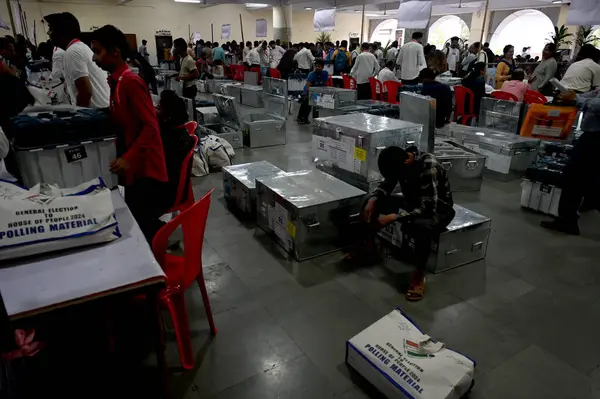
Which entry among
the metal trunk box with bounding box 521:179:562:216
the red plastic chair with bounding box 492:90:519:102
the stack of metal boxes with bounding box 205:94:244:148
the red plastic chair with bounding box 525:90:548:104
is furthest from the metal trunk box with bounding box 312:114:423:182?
the red plastic chair with bounding box 492:90:519:102

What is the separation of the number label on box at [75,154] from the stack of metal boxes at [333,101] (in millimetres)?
4832

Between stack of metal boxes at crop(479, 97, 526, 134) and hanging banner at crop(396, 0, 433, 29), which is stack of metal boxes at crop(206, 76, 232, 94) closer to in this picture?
hanging banner at crop(396, 0, 433, 29)

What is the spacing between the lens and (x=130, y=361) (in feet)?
6.54

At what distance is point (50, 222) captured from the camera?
1419 millimetres

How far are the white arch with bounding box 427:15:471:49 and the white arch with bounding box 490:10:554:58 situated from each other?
1484mm

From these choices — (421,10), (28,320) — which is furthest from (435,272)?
(421,10)

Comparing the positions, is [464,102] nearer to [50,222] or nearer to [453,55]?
[453,55]

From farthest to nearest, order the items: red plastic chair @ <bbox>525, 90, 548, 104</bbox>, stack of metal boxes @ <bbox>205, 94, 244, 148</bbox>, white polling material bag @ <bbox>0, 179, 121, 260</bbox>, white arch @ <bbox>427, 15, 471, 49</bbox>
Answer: white arch @ <bbox>427, 15, 471, 49</bbox> < stack of metal boxes @ <bbox>205, 94, 244, 148</bbox> < red plastic chair @ <bbox>525, 90, 548, 104</bbox> < white polling material bag @ <bbox>0, 179, 121, 260</bbox>

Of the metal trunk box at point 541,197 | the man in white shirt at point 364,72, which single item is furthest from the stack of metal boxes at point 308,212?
the man in white shirt at point 364,72

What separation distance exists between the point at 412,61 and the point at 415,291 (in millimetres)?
5819

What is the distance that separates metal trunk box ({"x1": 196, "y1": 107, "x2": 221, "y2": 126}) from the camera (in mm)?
6125

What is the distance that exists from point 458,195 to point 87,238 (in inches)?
145

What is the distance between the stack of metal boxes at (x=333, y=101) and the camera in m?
6.71

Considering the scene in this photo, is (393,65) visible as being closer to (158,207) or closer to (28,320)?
(158,207)
